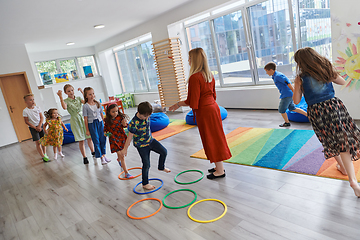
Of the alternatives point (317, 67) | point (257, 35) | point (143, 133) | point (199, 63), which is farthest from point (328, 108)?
point (257, 35)

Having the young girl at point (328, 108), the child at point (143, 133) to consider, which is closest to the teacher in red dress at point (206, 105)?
the child at point (143, 133)

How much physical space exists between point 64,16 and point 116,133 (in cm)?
342

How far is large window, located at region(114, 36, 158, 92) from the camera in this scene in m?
9.23

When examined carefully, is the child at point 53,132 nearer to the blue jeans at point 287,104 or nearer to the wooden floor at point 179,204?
the wooden floor at point 179,204

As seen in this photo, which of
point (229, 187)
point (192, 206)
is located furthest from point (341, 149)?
point (192, 206)

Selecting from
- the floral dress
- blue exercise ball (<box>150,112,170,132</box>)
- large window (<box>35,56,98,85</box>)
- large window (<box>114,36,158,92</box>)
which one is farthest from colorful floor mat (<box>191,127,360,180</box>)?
large window (<box>35,56,98,85</box>)

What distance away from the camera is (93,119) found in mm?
3775

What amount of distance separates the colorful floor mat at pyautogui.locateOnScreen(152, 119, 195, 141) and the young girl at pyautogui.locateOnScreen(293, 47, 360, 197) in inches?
127

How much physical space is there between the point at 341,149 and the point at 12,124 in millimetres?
8033

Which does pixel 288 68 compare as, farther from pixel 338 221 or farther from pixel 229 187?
pixel 338 221

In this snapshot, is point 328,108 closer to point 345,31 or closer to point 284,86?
point 284,86

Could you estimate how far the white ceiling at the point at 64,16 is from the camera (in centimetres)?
439

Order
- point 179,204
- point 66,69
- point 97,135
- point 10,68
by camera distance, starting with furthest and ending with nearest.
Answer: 1. point 66,69
2. point 10,68
3. point 97,135
4. point 179,204

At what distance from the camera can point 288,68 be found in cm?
546
